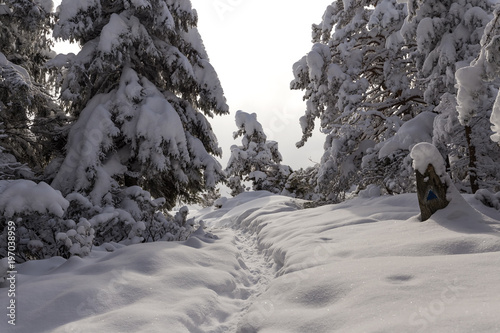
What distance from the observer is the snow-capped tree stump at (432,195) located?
5.75m

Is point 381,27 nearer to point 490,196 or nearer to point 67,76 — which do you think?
point 490,196

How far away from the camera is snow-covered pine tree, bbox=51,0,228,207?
8.20 m

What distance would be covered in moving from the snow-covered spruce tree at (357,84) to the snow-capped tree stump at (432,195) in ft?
13.2

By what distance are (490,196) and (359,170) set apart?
4.87 metres

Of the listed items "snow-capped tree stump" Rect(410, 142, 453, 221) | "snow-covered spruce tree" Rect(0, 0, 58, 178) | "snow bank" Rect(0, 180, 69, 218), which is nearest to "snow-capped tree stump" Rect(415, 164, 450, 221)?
"snow-capped tree stump" Rect(410, 142, 453, 221)

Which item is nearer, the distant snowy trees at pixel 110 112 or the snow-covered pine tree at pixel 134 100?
the distant snowy trees at pixel 110 112

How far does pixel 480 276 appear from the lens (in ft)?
10.2

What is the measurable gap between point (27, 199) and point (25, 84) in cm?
243

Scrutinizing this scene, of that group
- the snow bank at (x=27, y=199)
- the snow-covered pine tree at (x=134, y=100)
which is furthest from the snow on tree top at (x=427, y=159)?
the snow bank at (x=27, y=199)

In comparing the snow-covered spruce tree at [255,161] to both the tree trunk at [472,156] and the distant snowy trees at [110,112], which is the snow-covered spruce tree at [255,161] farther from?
the tree trunk at [472,156]

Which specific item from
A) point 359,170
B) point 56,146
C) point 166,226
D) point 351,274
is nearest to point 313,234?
point 351,274

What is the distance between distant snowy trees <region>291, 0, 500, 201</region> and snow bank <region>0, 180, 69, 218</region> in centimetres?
565

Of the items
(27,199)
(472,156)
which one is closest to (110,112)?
(27,199)

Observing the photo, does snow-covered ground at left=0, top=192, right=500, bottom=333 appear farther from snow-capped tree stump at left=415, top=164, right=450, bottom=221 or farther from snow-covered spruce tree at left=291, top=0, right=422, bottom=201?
snow-covered spruce tree at left=291, top=0, right=422, bottom=201
